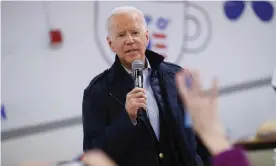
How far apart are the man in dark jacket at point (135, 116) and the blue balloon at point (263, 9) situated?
7.06ft

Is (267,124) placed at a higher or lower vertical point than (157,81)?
lower

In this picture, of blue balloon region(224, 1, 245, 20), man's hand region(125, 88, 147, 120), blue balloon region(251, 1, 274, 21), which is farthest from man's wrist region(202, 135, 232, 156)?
blue balloon region(251, 1, 274, 21)

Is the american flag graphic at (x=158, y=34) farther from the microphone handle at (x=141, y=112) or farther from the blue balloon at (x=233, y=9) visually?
the microphone handle at (x=141, y=112)

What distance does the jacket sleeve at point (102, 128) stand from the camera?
1741 mm

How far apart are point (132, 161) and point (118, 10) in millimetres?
692

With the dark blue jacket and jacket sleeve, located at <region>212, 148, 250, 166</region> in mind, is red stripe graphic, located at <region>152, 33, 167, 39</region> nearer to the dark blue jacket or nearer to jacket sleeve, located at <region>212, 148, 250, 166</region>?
the dark blue jacket

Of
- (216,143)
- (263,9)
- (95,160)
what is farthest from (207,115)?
(263,9)

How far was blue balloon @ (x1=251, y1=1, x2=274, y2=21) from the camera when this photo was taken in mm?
3818

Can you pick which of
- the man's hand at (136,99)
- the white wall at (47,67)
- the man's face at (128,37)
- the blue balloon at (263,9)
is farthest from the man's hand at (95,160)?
the blue balloon at (263,9)

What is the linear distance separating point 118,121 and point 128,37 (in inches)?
16.0

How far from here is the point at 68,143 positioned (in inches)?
129

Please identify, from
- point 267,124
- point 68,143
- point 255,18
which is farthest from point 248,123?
point 68,143

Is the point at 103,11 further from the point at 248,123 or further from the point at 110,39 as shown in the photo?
the point at 248,123

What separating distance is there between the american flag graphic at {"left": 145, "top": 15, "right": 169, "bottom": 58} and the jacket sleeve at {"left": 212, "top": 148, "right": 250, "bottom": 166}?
278cm
